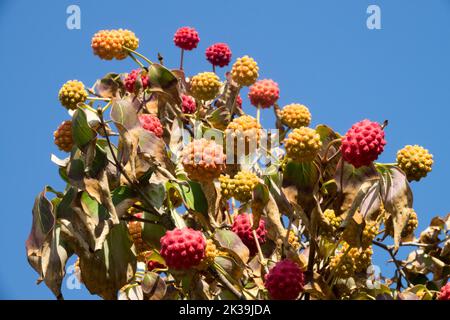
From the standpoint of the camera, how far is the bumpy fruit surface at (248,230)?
141 inches

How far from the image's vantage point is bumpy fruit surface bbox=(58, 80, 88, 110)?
384cm

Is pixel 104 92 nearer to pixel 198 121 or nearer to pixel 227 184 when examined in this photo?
pixel 198 121

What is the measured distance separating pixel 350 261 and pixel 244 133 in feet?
1.89

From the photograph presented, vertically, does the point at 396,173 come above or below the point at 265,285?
above

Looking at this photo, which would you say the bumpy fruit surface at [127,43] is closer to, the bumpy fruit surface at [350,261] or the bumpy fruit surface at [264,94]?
the bumpy fruit surface at [264,94]

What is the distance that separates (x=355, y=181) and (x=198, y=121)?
0.86m

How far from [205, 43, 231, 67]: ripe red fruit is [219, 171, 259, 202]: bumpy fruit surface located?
1329mm

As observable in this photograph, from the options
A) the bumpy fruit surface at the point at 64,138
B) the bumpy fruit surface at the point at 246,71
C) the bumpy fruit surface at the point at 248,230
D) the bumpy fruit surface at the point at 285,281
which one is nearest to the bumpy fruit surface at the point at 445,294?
the bumpy fruit surface at the point at 285,281

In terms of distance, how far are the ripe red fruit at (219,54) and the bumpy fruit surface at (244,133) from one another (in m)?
1.18

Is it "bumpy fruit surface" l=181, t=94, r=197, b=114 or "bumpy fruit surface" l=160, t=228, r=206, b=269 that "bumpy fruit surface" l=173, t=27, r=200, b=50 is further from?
"bumpy fruit surface" l=160, t=228, r=206, b=269

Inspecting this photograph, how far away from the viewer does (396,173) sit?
3361 millimetres

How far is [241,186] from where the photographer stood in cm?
349
